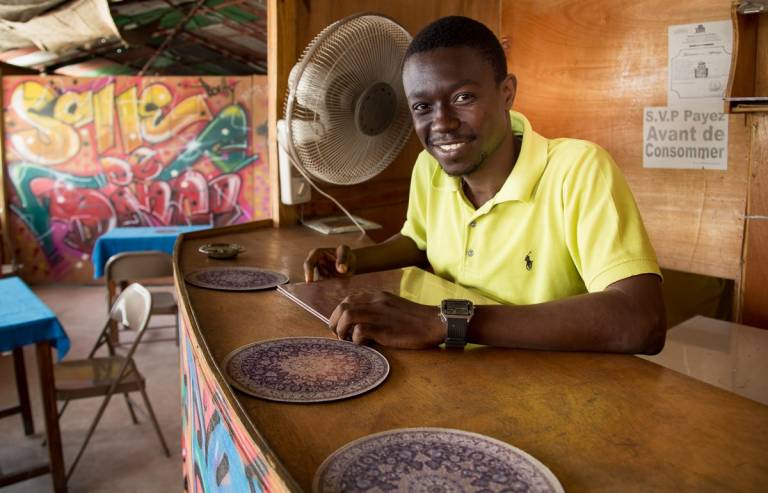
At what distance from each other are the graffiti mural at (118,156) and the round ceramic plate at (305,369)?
20.8ft

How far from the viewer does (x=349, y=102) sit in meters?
2.25

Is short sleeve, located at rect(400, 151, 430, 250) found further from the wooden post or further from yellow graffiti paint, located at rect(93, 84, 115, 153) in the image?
yellow graffiti paint, located at rect(93, 84, 115, 153)

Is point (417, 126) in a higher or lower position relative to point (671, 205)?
higher

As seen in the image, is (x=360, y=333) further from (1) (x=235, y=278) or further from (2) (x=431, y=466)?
A: (1) (x=235, y=278)

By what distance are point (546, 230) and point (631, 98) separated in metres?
1.47

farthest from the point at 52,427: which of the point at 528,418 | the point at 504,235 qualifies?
the point at 528,418

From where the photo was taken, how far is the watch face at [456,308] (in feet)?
3.97

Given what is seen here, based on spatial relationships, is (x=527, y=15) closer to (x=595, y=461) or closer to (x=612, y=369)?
(x=612, y=369)

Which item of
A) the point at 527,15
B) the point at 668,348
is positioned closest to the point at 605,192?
the point at 668,348

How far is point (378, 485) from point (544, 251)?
0.97m

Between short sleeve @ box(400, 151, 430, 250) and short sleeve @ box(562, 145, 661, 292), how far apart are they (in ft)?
2.22

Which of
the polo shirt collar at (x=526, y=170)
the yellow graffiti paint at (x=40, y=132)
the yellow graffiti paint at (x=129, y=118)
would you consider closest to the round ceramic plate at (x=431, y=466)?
the polo shirt collar at (x=526, y=170)

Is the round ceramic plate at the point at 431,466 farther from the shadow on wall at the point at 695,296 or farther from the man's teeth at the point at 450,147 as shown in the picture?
the shadow on wall at the point at 695,296

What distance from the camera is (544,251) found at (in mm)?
1598
